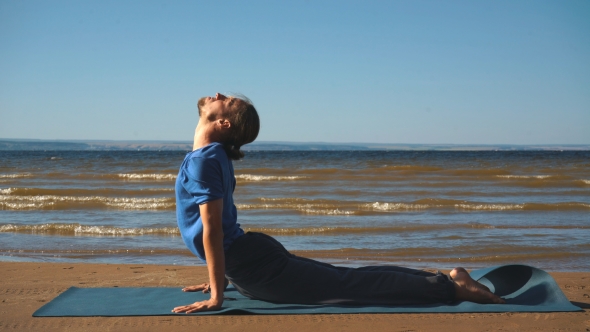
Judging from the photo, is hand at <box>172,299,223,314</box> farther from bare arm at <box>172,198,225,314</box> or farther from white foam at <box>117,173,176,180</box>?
white foam at <box>117,173,176,180</box>

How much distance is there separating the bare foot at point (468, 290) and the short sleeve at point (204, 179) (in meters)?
1.77

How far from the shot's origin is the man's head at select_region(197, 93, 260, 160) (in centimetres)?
356

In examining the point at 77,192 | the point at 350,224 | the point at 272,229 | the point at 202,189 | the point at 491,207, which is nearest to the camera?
the point at 202,189

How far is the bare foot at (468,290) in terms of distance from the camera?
396cm

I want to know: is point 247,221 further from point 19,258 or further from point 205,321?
point 205,321

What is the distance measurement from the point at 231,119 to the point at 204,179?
17.0 inches

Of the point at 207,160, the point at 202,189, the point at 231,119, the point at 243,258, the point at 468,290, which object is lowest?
the point at 468,290

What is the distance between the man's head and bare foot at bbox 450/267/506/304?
67.8 inches

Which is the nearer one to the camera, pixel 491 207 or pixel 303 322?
pixel 303 322

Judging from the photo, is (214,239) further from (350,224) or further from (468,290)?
(350,224)

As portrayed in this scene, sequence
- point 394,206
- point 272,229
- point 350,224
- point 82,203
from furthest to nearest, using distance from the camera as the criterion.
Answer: point 82,203, point 394,206, point 350,224, point 272,229

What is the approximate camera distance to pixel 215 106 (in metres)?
3.59

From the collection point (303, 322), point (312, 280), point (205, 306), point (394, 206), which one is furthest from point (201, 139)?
point (394, 206)

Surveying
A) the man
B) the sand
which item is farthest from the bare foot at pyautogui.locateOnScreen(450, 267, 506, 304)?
the sand
